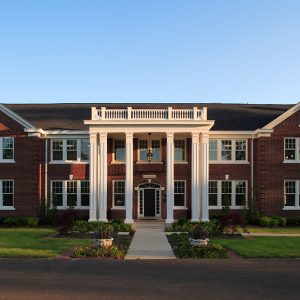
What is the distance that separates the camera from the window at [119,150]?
31.5 m

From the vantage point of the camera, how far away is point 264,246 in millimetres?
18703

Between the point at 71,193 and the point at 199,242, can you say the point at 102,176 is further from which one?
the point at 199,242

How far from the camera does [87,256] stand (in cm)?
1611

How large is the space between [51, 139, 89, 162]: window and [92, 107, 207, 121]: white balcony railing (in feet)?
9.34

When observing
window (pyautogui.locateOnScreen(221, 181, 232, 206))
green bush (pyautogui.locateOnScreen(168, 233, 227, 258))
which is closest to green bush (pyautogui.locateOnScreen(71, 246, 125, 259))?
green bush (pyautogui.locateOnScreen(168, 233, 227, 258))

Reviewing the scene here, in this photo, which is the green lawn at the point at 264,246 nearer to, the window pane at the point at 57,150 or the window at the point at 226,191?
the window at the point at 226,191

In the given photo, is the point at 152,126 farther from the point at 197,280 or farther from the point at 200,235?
the point at 197,280

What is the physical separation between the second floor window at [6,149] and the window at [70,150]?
8.98 ft

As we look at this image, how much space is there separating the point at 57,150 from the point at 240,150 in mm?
12819

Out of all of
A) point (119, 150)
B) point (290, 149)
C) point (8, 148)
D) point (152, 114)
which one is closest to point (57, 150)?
point (8, 148)

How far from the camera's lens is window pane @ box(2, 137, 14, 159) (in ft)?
99.2

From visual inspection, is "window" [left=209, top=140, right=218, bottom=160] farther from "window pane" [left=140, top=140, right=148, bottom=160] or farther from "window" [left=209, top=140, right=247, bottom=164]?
"window pane" [left=140, top=140, right=148, bottom=160]

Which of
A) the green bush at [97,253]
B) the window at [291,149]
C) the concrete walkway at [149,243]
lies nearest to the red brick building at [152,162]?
the window at [291,149]

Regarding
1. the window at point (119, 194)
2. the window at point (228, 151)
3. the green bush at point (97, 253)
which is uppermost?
the window at point (228, 151)
